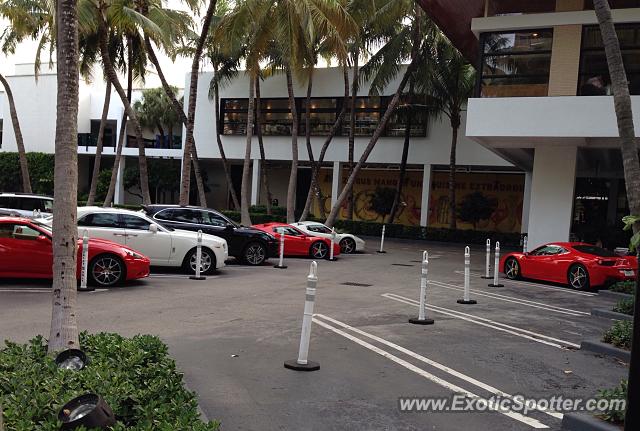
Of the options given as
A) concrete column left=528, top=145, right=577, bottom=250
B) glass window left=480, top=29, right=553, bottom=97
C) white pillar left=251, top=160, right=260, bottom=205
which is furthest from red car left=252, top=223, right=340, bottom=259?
white pillar left=251, top=160, right=260, bottom=205

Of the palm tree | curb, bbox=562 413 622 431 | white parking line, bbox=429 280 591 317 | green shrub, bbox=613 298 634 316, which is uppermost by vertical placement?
the palm tree

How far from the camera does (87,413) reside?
3.65 meters

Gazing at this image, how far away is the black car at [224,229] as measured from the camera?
17.3 m

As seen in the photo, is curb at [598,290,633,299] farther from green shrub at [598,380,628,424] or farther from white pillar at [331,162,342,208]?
Result: white pillar at [331,162,342,208]

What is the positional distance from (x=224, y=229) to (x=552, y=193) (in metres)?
10.1

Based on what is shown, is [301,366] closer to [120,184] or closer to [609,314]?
[609,314]

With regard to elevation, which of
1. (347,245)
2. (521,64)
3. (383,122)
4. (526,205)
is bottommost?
(347,245)

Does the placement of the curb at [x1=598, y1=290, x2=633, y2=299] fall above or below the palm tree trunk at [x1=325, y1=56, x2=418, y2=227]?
below

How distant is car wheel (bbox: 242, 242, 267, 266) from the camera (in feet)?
57.8

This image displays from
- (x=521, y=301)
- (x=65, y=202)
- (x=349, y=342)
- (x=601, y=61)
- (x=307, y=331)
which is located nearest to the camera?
(x=65, y=202)

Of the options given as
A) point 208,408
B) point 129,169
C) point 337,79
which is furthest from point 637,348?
point 129,169

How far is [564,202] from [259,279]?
9993 mm

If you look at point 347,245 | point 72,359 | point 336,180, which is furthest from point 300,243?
point 72,359

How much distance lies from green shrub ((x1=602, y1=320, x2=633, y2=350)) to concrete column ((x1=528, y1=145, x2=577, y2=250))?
10606mm
